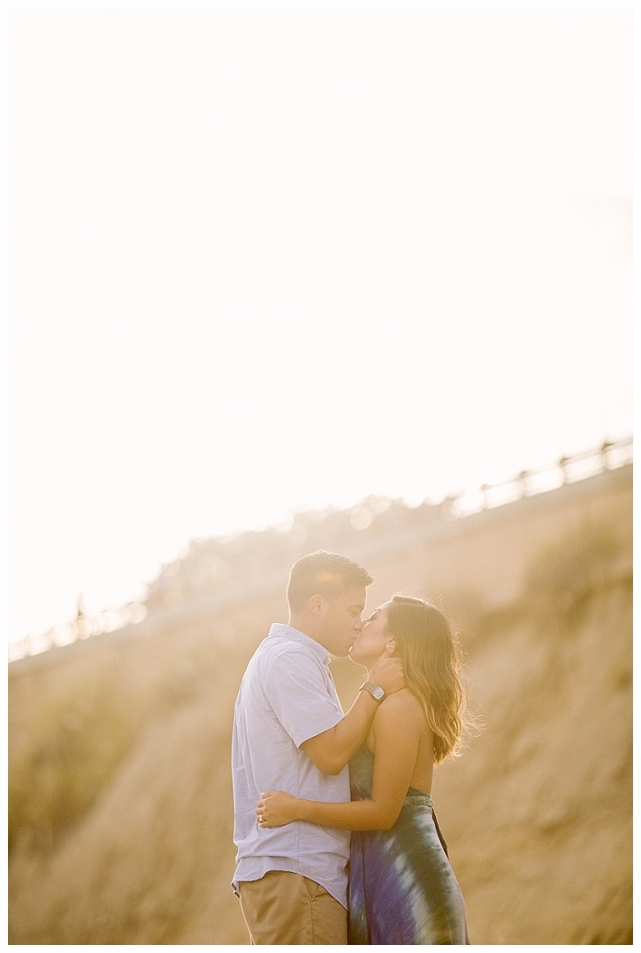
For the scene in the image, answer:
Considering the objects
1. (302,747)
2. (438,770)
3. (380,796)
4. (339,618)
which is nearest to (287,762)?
(302,747)

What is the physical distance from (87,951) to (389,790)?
3.31 m

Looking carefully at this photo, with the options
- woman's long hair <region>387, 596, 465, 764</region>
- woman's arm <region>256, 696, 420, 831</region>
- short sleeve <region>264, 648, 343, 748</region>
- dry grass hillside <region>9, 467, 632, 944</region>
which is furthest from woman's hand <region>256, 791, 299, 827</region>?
dry grass hillside <region>9, 467, 632, 944</region>

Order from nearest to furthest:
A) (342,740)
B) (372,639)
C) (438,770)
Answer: (342,740) < (372,639) < (438,770)

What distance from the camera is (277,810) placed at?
2094 mm

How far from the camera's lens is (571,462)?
7234 millimetres

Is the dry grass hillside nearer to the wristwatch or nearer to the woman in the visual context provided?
the woman

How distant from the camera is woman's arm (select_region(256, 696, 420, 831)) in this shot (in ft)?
6.90

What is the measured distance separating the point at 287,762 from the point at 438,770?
13.4ft

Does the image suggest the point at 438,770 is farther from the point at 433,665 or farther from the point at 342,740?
the point at 342,740

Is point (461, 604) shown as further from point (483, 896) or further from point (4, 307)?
point (4, 307)

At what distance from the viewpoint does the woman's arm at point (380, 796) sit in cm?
210

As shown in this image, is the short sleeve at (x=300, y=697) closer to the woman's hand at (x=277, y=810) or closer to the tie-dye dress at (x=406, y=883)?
the woman's hand at (x=277, y=810)

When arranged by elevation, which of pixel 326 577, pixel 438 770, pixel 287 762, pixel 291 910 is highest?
pixel 326 577

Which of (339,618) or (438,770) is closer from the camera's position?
(339,618)
